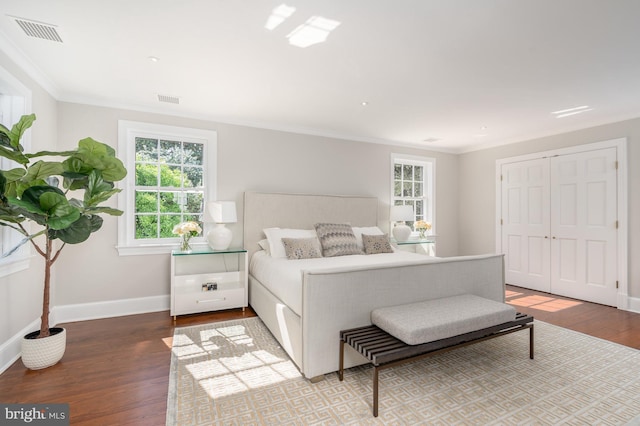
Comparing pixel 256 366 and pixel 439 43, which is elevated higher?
pixel 439 43

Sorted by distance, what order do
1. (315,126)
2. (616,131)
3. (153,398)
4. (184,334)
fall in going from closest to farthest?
(153,398)
(184,334)
(616,131)
(315,126)

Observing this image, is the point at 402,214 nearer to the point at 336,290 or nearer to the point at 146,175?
the point at 336,290

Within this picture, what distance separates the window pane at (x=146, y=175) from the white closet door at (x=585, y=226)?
557cm

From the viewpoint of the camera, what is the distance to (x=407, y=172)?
5531 mm

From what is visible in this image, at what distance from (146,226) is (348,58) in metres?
3.04

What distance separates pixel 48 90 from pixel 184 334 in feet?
9.10

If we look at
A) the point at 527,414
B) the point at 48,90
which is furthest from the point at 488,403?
the point at 48,90

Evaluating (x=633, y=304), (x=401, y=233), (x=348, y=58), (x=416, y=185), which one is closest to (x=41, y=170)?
(x=348, y=58)

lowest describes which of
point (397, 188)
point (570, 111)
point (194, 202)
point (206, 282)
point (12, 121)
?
point (206, 282)

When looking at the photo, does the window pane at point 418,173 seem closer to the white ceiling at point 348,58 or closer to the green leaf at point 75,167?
the white ceiling at point 348,58

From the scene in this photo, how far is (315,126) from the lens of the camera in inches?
172

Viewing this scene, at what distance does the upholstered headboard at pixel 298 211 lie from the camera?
4.01m

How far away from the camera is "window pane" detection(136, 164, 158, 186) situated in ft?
11.9

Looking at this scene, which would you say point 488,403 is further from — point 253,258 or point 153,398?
point 253,258
